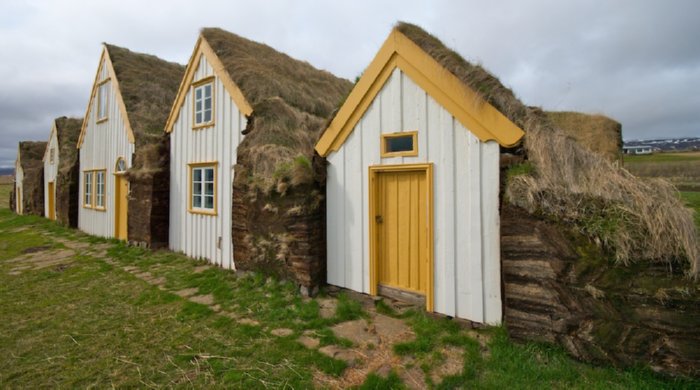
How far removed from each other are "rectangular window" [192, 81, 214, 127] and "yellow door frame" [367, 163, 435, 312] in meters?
5.98

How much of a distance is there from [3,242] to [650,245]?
20.7m

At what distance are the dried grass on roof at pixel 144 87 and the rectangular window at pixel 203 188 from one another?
152 inches

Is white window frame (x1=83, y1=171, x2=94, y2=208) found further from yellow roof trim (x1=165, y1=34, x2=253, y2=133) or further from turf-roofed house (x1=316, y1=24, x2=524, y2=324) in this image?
turf-roofed house (x1=316, y1=24, x2=524, y2=324)

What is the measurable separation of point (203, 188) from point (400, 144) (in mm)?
6544

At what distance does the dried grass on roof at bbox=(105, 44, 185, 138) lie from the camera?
43.4ft

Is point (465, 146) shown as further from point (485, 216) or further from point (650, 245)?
point (650, 245)

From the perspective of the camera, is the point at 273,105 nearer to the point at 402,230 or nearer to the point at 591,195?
the point at 402,230

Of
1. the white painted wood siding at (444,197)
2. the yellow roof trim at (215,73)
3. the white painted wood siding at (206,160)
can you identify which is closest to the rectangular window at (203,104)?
the white painted wood siding at (206,160)

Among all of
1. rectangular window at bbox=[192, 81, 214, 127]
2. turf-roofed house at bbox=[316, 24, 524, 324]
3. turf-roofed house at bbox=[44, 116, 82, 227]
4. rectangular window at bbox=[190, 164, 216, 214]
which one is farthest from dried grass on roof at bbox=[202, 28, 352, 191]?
turf-roofed house at bbox=[44, 116, 82, 227]

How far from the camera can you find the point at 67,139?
19.0m

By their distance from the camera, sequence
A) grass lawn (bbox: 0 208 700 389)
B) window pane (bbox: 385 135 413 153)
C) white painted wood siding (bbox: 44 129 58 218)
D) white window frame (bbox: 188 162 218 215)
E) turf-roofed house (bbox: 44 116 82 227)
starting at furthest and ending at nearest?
white painted wood siding (bbox: 44 129 58 218)
turf-roofed house (bbox: 44 116 82 227)
white window frame (bbox: 188 162 218 215)
window pane (bbox: 385 135 413 153)
grass lawn (bbox: 0 208 700 389)

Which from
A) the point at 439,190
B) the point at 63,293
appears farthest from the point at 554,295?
the point at 63,293

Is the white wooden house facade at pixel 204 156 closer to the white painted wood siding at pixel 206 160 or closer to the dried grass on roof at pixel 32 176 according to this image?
the white painted wood siding at pixel 206 160

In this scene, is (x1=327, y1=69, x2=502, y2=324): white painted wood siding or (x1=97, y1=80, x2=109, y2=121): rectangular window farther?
(x1=97, y1=80, x2=109, y2=121): rectangular window
